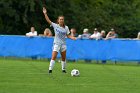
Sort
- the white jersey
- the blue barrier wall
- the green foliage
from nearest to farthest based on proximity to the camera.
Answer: the white jersey, the blue barrier wall, the green foliage

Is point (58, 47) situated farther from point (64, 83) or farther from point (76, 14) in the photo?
point (76, 14)

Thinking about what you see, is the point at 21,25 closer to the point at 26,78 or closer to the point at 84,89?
the point at 26,78

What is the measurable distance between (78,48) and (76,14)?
70.1 ft

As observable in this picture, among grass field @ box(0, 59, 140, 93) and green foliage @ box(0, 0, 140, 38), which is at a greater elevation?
green foliage @ box(0, 0, 140, 38)

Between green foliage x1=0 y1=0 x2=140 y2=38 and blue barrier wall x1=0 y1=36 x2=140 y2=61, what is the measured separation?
13845 mm

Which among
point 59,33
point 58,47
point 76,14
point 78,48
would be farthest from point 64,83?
point 76,14

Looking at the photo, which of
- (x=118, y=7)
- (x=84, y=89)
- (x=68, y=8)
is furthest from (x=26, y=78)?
(x=118, y=7)

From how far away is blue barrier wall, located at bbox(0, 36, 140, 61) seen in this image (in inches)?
1103

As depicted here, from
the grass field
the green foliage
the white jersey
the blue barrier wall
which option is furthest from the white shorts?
the green foliage

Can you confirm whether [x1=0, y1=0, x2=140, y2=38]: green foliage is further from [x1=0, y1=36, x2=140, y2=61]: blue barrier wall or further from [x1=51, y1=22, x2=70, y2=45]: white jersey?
[x1=51, y1=22, x2=70, y2=45]: white jersey

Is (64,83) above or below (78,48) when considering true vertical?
below

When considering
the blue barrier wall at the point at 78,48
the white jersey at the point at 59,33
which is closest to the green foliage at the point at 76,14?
the blue barrier wall at the point at 78,48

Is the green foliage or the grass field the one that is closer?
the grass field

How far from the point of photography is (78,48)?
2895 centimetres
